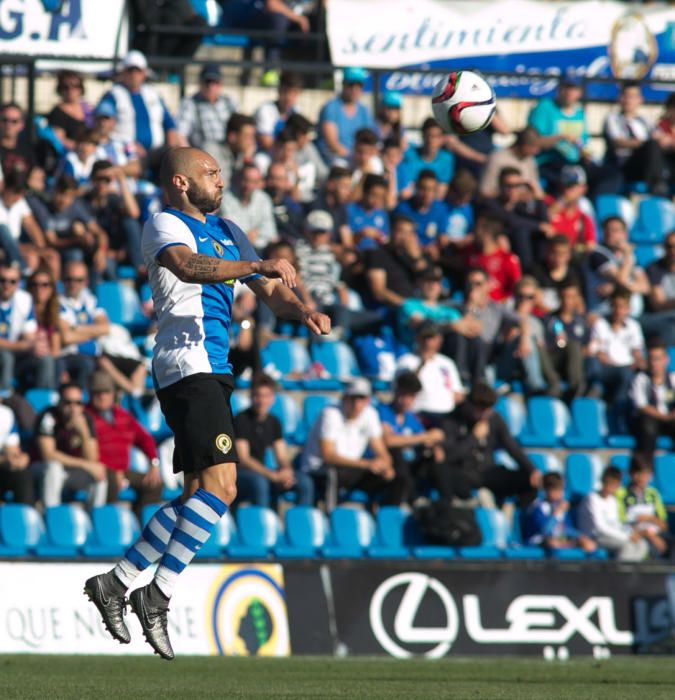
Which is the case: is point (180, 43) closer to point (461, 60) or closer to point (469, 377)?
point (461, 60)

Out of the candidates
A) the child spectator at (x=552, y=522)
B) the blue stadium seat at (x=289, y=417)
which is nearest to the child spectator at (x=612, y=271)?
the child spectator at (x=552, y=522)

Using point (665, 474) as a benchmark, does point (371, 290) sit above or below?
above

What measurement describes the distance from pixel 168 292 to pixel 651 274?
11.0 meters

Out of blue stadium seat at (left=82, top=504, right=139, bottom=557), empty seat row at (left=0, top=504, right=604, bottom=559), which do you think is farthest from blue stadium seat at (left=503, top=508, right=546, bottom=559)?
blue stadium seat at (left=82, top=504, right=139, bottom=557)

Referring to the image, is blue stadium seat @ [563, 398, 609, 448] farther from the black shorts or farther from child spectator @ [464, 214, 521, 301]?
the black shorts

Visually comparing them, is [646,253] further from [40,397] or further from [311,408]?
[40,397]

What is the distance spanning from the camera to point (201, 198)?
26.0 ft

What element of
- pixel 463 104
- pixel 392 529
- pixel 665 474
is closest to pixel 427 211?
pixel 665 474

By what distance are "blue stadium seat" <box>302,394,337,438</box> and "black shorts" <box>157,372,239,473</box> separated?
7.32 meters

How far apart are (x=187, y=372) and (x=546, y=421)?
8.75m

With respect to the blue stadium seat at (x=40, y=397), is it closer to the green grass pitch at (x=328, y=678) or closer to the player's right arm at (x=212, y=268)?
the green grass pitch at (x=328, y=678)

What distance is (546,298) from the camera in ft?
56.0

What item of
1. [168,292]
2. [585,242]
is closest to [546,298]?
[585,242]

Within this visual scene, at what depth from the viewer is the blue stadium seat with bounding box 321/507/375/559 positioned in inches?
552
